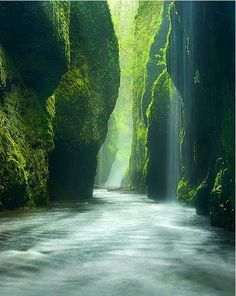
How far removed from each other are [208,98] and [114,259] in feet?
23.7

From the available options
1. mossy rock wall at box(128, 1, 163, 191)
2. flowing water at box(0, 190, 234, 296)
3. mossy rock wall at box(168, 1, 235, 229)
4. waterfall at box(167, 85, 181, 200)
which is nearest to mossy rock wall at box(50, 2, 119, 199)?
waterfall at box(167, 85, 181, 200)

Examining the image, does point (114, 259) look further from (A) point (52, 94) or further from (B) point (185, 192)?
(A) point (52, 94)

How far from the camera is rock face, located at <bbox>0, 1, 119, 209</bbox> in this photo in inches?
521

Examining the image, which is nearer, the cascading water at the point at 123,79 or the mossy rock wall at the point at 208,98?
the mossy rock wall at the point at 208,98

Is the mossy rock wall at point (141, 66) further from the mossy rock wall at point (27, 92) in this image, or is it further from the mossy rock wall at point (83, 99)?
the mossy rock wall at point (27, 92)

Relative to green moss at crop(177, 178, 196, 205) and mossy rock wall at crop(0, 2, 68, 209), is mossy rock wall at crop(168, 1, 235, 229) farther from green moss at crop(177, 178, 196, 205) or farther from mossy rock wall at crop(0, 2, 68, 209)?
mossy rock wall at crop(0, 2, 68, 209)

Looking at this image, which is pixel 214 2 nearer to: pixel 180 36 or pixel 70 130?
pixel 180 36

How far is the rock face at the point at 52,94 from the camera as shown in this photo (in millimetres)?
13242

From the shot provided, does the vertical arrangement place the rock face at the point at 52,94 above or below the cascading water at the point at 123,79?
below

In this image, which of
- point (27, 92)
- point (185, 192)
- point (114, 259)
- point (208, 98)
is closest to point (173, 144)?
point (185, 192)

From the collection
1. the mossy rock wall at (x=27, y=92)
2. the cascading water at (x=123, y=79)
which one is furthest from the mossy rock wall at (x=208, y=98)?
the cascading water at (x=123, y=79)

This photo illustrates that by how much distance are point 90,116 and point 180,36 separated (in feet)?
19.6

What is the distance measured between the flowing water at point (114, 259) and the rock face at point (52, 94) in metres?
4.54

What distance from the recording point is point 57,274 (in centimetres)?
475
